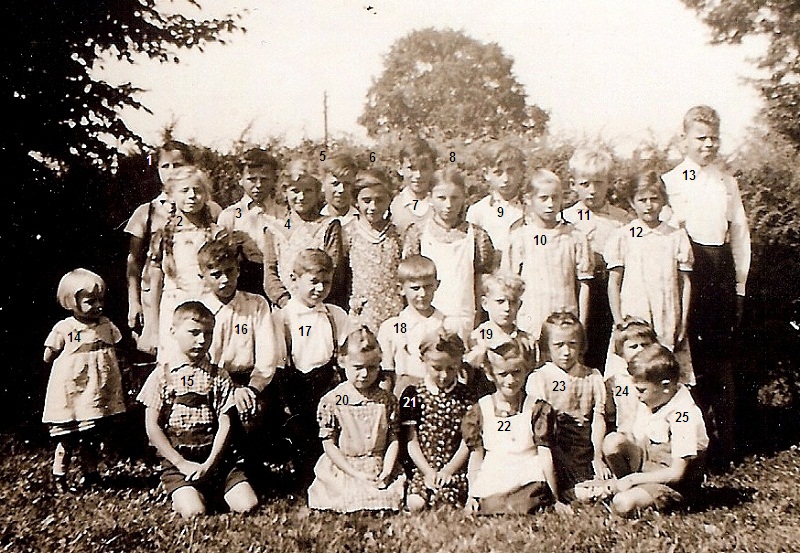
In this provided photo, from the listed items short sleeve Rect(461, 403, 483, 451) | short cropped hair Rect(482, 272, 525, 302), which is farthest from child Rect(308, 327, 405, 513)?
short cropped hair Rect(482, 272, 525, 302)

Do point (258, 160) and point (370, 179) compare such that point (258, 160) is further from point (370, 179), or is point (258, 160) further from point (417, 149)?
point (417, 149)

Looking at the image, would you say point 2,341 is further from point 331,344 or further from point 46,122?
point 331,344

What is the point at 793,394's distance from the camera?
12.7 feet

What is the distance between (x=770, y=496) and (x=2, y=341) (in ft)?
11.1

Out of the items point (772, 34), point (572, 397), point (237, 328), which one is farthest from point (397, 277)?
point (772, 34)

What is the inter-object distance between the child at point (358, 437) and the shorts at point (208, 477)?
31 cm

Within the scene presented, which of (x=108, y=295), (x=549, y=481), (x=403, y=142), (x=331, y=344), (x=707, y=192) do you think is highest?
(x=403, y=142)

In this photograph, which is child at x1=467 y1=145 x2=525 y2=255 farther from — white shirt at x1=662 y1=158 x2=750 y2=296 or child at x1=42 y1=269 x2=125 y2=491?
child at x1=42 y1=269 x2=125 y2=491

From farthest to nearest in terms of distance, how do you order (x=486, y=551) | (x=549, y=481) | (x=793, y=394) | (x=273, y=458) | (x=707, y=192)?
1. (x=793, y=394)
2. (x=707, y=192)
3. (x=273, y=458)
4. (x=549, y=481)
5. (x=486, y=551)

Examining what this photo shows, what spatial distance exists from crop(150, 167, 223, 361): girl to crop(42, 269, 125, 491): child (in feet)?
0.83

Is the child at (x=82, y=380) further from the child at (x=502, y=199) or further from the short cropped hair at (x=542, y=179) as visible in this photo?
the short cropped hair at (x=542, y=179)

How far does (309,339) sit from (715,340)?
6.04 feet

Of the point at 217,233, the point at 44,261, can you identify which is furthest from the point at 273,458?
the point at 44,261

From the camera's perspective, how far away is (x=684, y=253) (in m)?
3.31
